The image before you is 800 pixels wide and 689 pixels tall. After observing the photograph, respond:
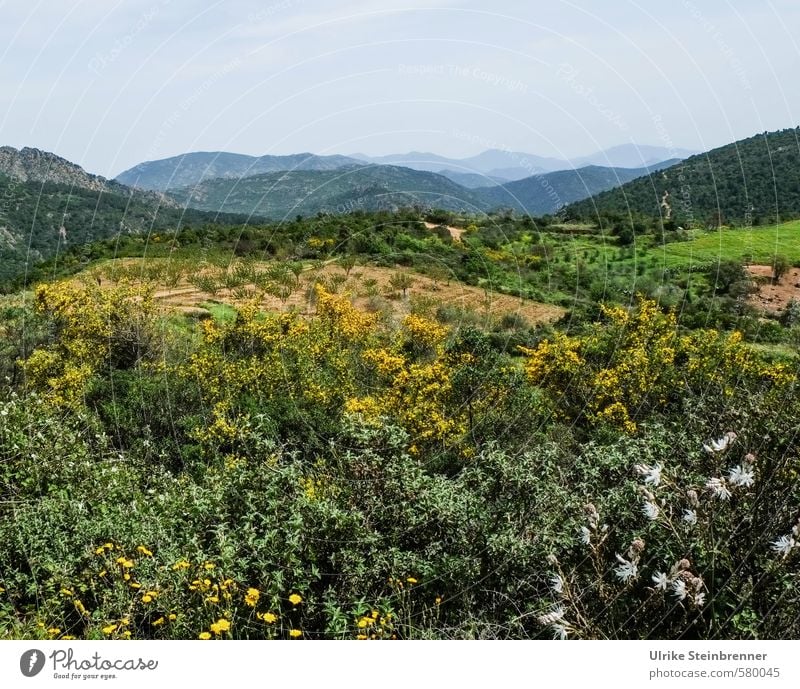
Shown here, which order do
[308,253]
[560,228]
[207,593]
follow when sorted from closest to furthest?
1. [207,593]
2. [308,253]
3. [560,228]

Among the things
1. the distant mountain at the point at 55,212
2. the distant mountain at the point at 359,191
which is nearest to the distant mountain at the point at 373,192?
the distant mountain at the point at 359,191

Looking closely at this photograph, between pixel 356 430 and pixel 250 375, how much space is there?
347 inches

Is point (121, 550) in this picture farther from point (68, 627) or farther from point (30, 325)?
point (30, 325)

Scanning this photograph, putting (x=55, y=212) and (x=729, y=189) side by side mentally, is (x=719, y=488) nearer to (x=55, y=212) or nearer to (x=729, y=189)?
(x=729, y=189)

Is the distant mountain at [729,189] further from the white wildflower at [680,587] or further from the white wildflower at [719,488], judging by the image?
the white wildflower at [680,587]

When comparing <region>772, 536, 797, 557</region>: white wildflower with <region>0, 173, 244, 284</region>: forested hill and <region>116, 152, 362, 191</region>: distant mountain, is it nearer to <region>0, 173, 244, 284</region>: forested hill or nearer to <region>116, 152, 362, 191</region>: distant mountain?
<region>116, 152, 362, 191</region>: distant mountain

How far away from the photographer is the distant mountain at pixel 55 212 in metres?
77.6

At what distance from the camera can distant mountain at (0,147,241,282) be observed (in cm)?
7756

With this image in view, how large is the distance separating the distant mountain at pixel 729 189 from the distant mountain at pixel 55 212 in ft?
155

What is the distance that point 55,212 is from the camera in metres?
95.4

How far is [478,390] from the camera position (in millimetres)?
12477

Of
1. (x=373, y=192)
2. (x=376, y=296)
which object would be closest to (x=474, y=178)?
(x=376, y=296)

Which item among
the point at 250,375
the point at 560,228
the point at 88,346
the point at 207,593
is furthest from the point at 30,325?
the point at 560,228

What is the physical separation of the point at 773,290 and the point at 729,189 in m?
34.5
